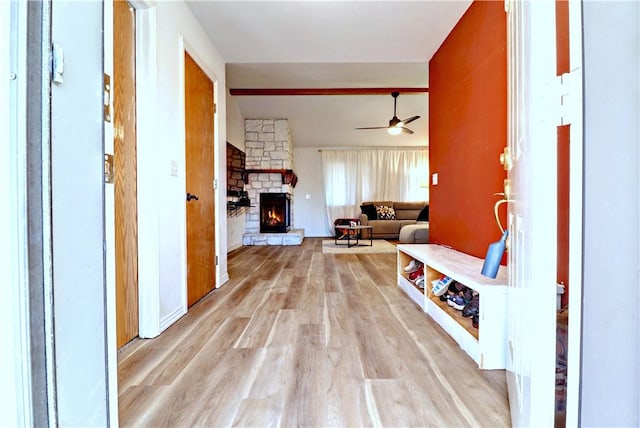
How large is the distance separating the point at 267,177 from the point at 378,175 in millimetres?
3120

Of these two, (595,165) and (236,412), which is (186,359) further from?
(595,165)

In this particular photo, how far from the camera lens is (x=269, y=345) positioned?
170 cm

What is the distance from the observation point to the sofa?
729 centimetres

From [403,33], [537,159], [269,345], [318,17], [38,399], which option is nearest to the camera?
[38,399]

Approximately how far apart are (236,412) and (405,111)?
6.65m

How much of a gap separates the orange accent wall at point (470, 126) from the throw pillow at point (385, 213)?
14.0 ft

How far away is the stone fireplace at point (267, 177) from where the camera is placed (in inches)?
263

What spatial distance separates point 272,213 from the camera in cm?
701

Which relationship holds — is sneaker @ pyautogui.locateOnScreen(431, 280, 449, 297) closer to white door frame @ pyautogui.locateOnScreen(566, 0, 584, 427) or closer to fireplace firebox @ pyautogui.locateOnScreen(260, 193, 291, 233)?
white door frame @ pyautogui.locateOnScreen(566, 0, 584, 427)

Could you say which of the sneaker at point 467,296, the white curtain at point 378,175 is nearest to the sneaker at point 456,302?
the sneaker at point 467,296

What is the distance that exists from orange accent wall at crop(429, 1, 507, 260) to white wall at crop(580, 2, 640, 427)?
156cm

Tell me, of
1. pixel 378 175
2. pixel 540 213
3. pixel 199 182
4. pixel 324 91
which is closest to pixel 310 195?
pixel 378 175

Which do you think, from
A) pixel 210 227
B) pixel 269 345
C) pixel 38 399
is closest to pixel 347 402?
pixel 269 345

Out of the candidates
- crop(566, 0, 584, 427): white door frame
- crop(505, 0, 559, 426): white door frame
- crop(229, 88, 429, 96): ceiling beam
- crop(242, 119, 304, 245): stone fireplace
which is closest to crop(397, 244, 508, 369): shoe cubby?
crop(505, 0, 559, 426): white door frame
